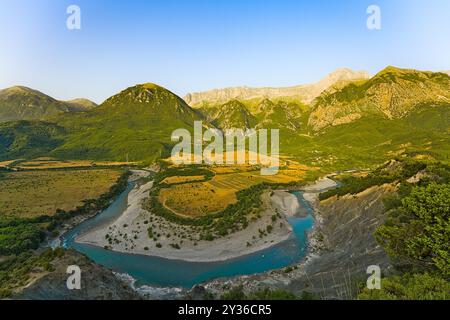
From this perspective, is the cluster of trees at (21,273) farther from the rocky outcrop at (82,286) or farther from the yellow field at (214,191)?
the yellow field at (214,191)

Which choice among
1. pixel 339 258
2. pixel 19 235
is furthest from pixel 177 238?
pixel 339 258

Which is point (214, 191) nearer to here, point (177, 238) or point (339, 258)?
point (177, 238)

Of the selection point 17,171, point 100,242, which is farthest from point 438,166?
point 17,171

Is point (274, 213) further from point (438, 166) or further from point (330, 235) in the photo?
point (438, 166)

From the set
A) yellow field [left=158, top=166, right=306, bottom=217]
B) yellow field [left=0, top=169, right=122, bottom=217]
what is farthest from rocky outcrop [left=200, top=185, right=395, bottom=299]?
yellow field [left=0, top=169, right=122, bottom=217]

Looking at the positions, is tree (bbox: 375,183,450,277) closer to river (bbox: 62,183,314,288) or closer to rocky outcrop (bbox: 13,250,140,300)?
river (bbox: 62,183,314,288)

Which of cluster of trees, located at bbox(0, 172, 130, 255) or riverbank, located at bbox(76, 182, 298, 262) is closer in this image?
cluster of trees, located at bbox(0, 172, 130, 255)
